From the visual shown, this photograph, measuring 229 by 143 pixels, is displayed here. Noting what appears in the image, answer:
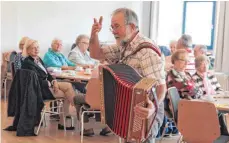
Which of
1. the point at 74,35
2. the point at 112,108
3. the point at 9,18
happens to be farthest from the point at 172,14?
the point at 112,108

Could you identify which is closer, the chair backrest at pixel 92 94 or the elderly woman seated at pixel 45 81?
the chair backrest at pixel 92 94

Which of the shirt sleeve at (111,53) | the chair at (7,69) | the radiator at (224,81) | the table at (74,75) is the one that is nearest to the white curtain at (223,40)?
the radiator at (224,81)

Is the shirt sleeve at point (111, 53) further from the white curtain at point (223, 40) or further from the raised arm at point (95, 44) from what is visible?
the white curtain at point (223, 40)

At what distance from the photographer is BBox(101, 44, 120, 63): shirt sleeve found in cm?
259

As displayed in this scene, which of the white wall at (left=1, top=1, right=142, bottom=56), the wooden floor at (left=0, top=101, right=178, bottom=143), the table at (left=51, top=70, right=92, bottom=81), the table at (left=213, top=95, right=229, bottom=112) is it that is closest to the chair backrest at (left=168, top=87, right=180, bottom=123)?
the table at (left=213, top=95, right=229, bottom=112)

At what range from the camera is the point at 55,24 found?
8.05m

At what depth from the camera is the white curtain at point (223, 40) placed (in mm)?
7043

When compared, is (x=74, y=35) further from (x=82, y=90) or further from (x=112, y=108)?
(x=112, y=108)

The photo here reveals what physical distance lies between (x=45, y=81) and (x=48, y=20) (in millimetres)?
3226

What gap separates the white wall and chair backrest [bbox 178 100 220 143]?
4694mm

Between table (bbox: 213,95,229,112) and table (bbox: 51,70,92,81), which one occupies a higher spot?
table (bbox: 51,70,92,81)

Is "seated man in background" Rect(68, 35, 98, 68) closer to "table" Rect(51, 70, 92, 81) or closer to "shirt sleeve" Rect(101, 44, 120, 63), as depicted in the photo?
"table" Rect(51, 70, 92, 81)

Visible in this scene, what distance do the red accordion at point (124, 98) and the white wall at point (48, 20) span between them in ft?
17.4

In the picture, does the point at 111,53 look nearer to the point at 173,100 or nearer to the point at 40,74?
the point at 173,100
